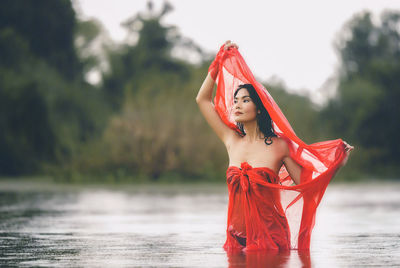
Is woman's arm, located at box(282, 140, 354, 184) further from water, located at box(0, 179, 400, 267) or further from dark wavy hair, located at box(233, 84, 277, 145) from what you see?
water, located at box(0, 179, 400, 267)

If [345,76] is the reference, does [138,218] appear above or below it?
below

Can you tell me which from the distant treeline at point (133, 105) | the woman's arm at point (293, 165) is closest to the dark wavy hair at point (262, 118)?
the woman's arm at point (293, 165)

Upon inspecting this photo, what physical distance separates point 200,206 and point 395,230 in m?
7.13

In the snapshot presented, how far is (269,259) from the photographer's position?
24.8ft

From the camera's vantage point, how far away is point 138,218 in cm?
1468

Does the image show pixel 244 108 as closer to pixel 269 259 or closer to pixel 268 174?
pixel 268 174

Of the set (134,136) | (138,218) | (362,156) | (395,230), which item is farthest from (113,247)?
(362,156)

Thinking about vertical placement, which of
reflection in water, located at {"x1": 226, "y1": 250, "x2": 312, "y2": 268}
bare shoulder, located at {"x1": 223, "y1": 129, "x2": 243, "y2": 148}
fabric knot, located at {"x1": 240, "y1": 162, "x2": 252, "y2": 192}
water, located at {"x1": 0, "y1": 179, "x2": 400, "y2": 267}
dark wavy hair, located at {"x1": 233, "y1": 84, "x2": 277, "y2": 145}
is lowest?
reflection in water, located at {"x1": 226, "y1": 250, "x2": 312, "y2": 268}

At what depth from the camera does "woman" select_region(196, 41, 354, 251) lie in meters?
8.26

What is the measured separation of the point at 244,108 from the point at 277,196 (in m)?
0.94

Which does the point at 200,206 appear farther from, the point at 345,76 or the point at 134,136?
the point at 345,76

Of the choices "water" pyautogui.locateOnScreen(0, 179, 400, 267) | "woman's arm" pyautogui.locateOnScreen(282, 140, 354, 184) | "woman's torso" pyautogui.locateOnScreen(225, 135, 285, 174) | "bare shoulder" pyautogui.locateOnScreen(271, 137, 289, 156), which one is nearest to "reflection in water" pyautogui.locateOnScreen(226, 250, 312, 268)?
"water" pyautogui.locateOnScreen(0, 179, 400, 267)

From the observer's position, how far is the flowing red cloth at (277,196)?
8250 mm

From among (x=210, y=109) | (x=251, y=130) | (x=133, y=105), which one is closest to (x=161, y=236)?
(x=210, y=109)
